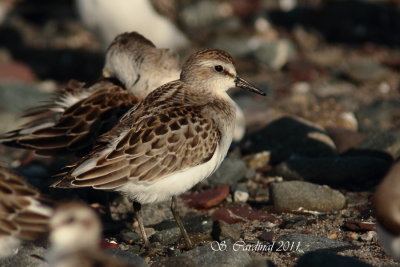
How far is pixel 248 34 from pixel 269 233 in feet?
26.9

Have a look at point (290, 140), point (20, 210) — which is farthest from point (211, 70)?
point (20, 210)

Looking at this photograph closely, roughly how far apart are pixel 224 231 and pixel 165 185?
82 centimetres

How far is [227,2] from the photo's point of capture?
16.6 metres

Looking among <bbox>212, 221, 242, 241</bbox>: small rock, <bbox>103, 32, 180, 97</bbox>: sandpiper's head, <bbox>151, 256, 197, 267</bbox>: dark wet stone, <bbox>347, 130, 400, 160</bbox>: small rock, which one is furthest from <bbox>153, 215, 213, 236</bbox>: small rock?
<bbox>347, 130, 400, 160</bbox>: small rock

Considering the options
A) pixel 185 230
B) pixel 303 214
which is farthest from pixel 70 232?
pixel 303 214

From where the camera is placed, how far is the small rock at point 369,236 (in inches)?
273

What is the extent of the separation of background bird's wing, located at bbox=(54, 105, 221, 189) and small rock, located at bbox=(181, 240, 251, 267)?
70cm

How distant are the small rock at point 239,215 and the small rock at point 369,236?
910 millimetres

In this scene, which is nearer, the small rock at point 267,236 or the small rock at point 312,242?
the small rock at point 312,242

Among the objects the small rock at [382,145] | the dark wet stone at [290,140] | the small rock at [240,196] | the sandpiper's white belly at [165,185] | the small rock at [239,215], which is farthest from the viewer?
the dark wet stone at [290,140]

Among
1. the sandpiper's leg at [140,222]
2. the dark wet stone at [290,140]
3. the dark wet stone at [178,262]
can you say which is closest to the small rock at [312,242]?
the dark wet stone at [178,262]

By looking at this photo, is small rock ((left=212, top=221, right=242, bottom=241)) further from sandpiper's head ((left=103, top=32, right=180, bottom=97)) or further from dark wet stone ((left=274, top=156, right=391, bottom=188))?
sandpiper's head ((left=103, top=32, right=180, bottom=97))

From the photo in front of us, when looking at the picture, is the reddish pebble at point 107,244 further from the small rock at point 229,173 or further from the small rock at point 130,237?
the small rock at point 229,173

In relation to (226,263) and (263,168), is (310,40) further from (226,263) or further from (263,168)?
(226,263)
